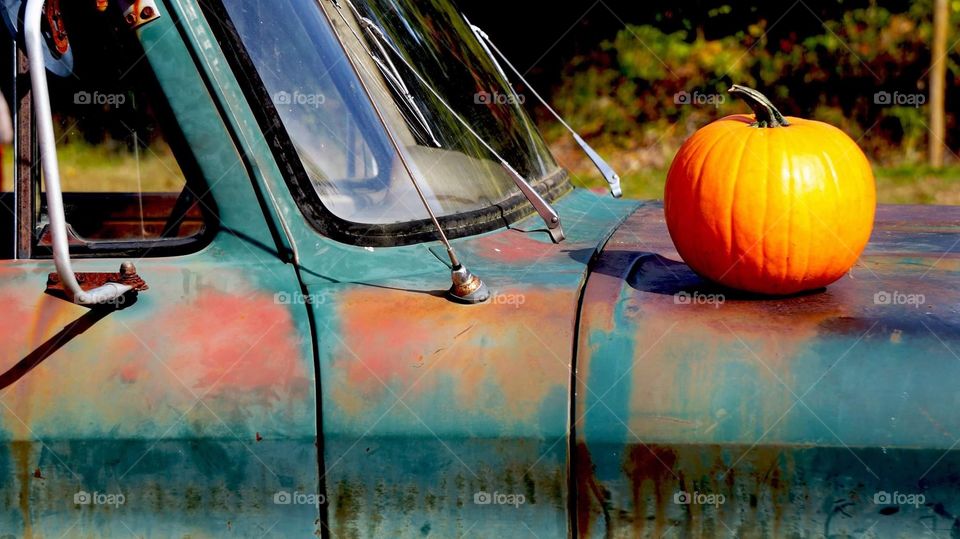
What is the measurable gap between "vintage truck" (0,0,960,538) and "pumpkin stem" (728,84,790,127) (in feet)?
1.16

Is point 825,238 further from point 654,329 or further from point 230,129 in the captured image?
point 230,129

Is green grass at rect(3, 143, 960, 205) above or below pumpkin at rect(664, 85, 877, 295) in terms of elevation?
below

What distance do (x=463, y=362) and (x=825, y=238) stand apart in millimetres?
724

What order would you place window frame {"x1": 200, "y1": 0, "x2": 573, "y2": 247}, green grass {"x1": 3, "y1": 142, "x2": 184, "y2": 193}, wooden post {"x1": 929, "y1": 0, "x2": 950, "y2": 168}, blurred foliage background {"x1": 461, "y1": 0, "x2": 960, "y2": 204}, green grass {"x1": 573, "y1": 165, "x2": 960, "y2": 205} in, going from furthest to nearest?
blurred foliage background {"x1": 461, "y1": 0, "x2": 960, "y2": 204} < wooden post {"x1": 929, "y1": 0, "x2": 950, "y2": 168} < green grass {"x1": 573, "y1": 165, "x2": 960, "y2": 205} < green grass {"x1": 3, "y1": 142, "x2": 184, "y2": 193} < window frame {"x1": 200, "y1": 0, "x2": 573, "y2": 247}

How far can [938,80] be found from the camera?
11.5 meters

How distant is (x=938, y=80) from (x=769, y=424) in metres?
10.7

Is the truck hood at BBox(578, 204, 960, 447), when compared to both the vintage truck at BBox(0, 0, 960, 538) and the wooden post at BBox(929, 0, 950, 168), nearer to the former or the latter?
the vintage truck at BBox(0, 0, 960, 538)

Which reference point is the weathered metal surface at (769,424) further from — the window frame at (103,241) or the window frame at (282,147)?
the window frame at (103,241)

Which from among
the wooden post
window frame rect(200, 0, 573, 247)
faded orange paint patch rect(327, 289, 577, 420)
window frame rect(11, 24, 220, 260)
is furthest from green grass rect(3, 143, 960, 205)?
the wooden post

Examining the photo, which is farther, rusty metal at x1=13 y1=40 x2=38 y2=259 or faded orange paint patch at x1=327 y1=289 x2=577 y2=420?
rusty metal at x1=13 y1=40 x2=38 y2=259

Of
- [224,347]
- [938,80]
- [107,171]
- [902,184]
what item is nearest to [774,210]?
[224,347]

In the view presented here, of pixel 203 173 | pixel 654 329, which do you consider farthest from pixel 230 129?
pixel 654 329

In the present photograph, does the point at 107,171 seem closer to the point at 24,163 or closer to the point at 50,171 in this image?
the point at 24,163

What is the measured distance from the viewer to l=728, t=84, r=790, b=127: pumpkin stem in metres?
2.29
